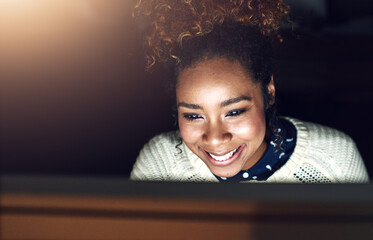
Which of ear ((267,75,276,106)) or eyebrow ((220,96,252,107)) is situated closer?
eyebrow ((220,96,252,107))

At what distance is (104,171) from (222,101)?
0.40 m

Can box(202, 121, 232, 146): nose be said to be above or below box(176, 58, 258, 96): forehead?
below

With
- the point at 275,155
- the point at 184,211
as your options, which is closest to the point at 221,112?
the point at 275,155

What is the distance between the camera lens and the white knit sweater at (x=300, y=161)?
1.00 meters

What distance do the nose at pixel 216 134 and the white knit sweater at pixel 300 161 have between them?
4.3 inches

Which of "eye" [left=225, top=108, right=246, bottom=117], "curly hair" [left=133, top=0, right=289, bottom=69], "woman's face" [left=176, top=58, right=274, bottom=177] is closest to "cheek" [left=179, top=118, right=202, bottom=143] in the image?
"woman's face" [left=176, top=58, right=274, bottom=177]

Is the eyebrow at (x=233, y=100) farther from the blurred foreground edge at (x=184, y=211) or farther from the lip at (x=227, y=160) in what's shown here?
the blurred foreground edge at (x=184, y=211)

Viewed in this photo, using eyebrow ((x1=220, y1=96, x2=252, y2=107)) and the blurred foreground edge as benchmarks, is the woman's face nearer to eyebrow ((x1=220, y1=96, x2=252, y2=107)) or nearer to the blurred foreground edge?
eyebrow ((x1=220, y1=96, x2=252, y2=107))

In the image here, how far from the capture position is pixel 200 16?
0.95m

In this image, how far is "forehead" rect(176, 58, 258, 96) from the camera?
922 mm

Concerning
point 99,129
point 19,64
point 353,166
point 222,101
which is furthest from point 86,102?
point 353,166

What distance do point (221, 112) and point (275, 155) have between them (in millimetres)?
293

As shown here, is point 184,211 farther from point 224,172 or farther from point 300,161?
point 300,161

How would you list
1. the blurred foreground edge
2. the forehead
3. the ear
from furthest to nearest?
the ear < the forehead < the blurred foreground edge
